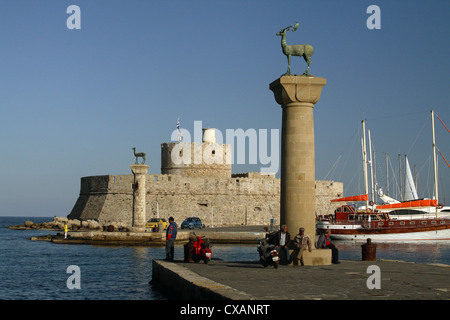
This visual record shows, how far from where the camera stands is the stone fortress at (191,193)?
52.2 meters

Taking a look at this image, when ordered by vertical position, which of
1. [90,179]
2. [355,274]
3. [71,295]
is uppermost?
[90,179]

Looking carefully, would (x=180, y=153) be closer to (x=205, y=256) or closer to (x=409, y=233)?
(x=409, y=233)

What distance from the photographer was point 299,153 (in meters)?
14.5

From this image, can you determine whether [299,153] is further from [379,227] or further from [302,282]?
[379,227]

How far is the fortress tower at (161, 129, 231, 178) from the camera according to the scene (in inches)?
2133

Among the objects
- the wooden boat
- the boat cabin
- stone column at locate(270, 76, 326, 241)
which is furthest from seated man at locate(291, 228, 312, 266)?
the boat cabin

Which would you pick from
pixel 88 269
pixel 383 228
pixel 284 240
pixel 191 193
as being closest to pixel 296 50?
pixel 284 240

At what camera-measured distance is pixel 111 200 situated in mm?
52531

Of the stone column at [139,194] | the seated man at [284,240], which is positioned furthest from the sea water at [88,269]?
the stone column at [139,194]

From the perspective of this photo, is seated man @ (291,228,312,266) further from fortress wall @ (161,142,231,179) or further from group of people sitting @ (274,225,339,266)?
fortress wall @ (161,142,231,179)

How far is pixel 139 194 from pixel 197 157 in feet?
57.7

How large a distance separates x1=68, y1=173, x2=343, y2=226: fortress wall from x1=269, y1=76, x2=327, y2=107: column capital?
38.0m

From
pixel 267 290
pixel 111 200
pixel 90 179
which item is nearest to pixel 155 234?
pixel 111 200

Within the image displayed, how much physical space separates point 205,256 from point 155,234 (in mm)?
20876
